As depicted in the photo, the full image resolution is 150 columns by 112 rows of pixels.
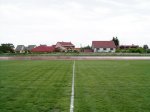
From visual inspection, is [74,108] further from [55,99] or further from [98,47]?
[98,47]

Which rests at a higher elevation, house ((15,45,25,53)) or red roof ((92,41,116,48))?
red roof ((92,41,116,48))

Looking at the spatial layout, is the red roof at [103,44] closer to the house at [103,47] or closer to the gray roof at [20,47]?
the house at [103,47]

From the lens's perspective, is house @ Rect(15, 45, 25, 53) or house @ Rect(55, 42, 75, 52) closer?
house @ Rect(55, 42, 75, 52)

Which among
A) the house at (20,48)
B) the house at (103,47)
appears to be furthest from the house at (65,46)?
the house at (103,47)

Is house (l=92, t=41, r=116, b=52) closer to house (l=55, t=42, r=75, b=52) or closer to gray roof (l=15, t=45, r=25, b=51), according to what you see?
house (l=55, t=42, r=75, b=52)

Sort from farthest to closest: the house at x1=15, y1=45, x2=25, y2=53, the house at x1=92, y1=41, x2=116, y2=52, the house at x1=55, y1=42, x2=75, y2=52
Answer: the house at x1=15, y1=45, x2=25, y2=53
the house at x1=55, y1=42, x2=75, y2=52
the house at x1=92, y1=41, x2=116, y2=52

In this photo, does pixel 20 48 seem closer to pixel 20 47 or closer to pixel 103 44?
pixel 20 47

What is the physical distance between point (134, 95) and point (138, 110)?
9.99ft

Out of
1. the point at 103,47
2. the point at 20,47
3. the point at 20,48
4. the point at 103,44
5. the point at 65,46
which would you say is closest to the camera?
the point at 103,47

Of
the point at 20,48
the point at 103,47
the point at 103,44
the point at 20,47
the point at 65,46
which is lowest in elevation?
the point at 20,48

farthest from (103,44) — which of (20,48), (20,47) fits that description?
(20,47)

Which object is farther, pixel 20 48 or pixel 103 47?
pixel 20 48

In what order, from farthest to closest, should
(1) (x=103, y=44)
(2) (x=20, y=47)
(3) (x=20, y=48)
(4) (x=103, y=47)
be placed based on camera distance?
(2) (x=20, y=47)
(3) (x=20, y=48)
(1) (x=103, y=44)
(4) (x=103, y=47)

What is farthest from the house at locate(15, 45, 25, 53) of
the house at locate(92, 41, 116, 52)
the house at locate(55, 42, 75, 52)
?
the house at locate(92, 41, 116, 52)
